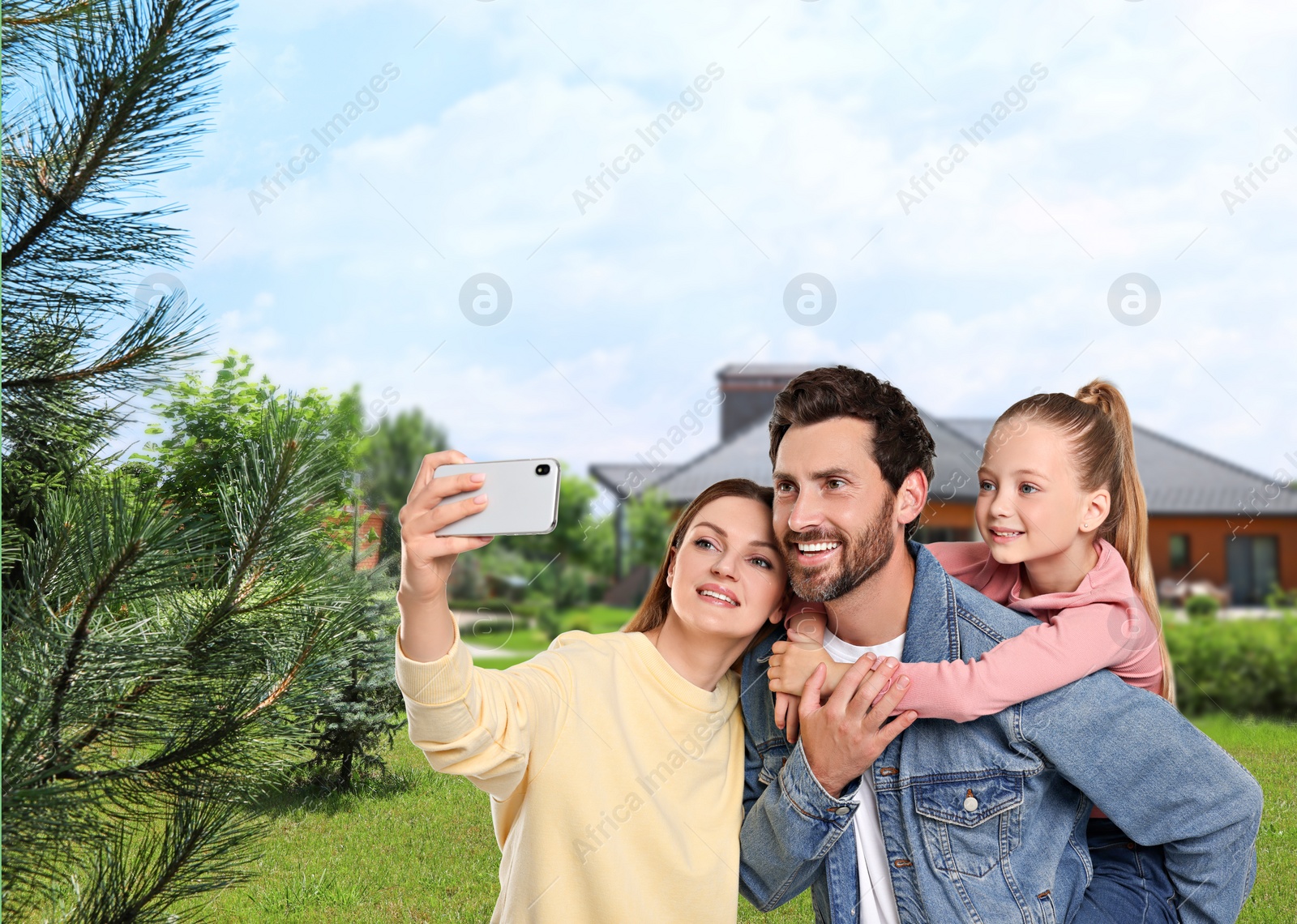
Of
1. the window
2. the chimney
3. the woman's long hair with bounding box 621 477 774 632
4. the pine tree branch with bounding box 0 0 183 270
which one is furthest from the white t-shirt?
the window

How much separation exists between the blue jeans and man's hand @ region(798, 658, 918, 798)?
1.61 ft

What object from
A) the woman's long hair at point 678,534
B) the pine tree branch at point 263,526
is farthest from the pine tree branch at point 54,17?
the woman's long hair at point 678,534

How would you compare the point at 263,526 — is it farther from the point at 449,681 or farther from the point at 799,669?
the point at 799,669

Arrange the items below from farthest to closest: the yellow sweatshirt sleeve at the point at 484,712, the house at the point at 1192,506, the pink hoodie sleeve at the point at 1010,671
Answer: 1. the house at the point at 1192,506
2. the pink hoodie sleeve at the point at 1010,671
3. the yellow sweatshirt sleeve at the point at 484,712

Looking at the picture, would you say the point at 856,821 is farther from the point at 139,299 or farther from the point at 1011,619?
the point at 139,299

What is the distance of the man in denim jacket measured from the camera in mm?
1485

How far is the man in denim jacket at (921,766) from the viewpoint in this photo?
4.87 feet

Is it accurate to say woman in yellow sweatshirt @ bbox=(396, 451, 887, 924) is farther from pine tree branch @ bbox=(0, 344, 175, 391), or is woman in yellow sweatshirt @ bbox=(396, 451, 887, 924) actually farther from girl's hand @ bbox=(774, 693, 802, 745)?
pine tree branch @ bbox=(0, 344, 175, 391)

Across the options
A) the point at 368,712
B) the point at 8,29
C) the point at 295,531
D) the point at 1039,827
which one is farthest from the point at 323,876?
the point at 8,29

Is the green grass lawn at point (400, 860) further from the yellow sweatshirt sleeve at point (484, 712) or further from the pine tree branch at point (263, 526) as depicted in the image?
the pine tree branch at point (263, 526)

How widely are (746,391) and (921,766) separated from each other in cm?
1449

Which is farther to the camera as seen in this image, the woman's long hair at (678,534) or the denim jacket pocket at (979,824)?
the woman's long hair at (678,534)

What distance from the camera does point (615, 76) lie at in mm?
13078

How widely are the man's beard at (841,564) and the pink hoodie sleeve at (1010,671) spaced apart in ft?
0.51
